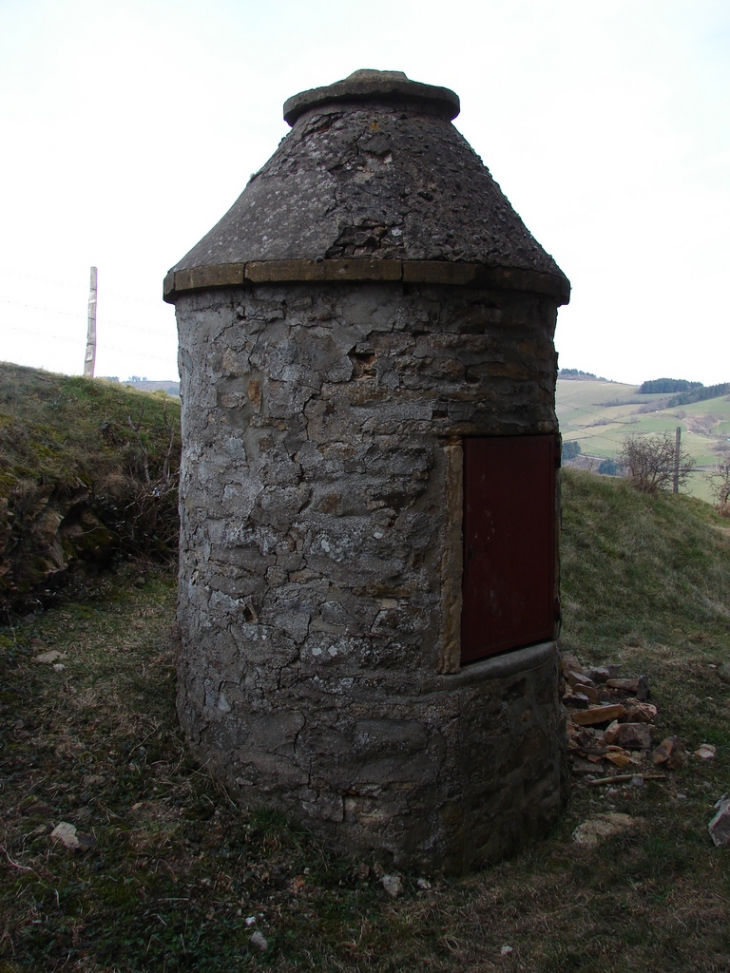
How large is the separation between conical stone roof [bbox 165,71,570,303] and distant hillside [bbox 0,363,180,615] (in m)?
3.40

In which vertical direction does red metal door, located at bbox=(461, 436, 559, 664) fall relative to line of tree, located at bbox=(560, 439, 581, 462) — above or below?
above

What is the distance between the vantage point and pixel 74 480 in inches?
307

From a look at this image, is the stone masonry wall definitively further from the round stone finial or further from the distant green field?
the distant green field

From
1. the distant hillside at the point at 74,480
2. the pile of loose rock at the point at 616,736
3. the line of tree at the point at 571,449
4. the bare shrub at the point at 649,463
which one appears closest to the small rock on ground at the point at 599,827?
the pile of loose rock at the point at 616,736

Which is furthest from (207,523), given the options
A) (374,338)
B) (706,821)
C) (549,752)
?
(706,821)

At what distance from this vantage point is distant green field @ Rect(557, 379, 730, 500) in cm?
4684

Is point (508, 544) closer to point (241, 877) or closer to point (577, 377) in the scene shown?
point (241, 877)

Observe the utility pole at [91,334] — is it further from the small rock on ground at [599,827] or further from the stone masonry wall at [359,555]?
the small rock on ground at [599,827]

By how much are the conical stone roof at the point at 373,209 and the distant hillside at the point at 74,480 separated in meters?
3.40

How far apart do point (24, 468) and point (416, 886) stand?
5.34 metres

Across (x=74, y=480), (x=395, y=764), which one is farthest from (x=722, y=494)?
(x=395, y=764)

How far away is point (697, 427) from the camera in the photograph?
5594 cm

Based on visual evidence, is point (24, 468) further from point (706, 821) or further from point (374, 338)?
point (706, 821)

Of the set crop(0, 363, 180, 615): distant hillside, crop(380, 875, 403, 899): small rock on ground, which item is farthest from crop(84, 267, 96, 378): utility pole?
crop(380, 875, 403, 899): small rock on ground
